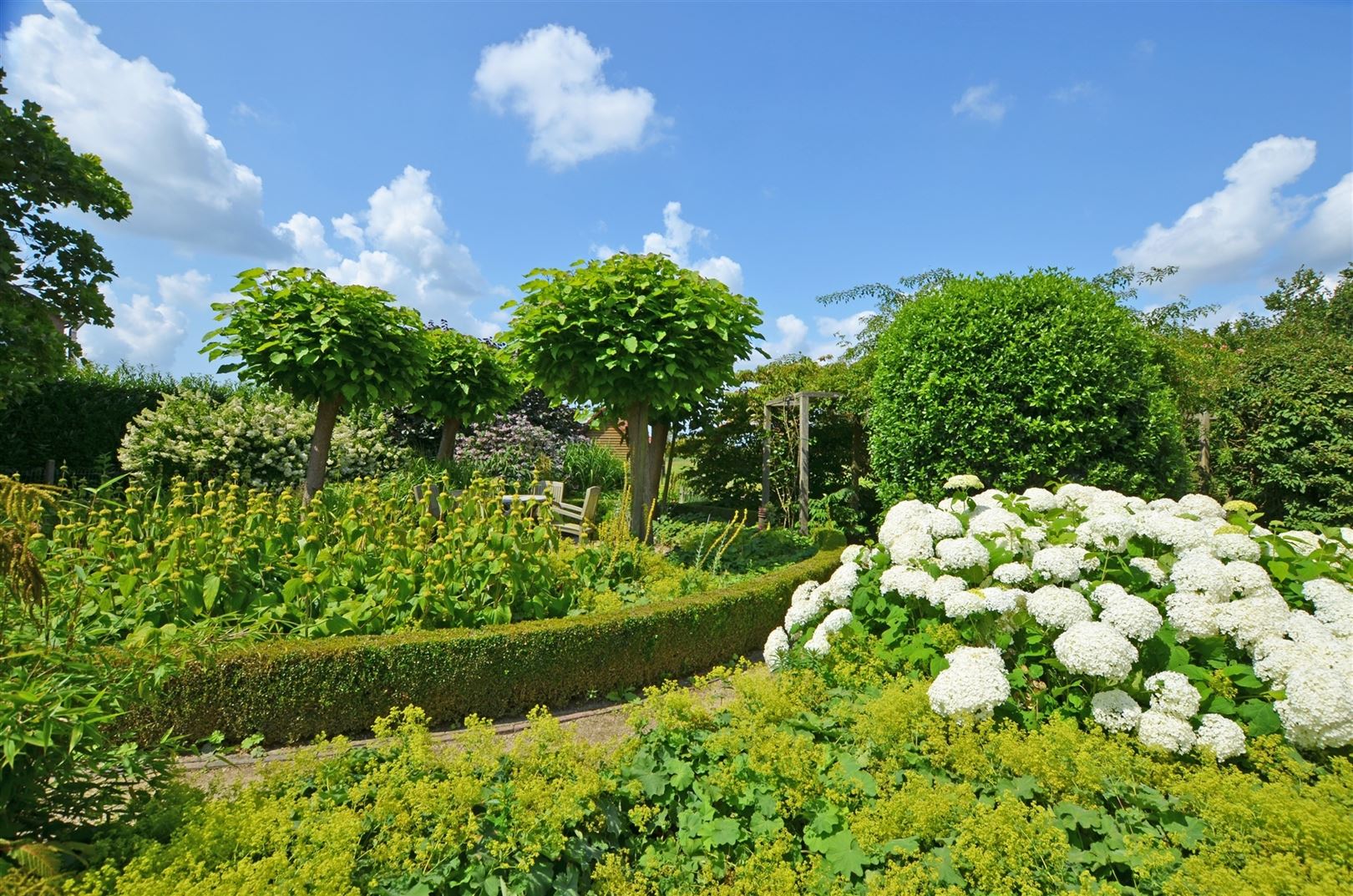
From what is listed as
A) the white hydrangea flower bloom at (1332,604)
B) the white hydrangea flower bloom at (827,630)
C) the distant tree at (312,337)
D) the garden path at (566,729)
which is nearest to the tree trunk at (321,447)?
the distant tree at (312,337)

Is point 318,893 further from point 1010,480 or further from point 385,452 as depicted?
point 385,452

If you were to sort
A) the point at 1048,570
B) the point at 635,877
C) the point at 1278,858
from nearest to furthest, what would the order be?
the point at 1278,858 → the point at 635,877 → the point at 1048,570

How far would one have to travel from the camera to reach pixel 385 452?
12.2 meters

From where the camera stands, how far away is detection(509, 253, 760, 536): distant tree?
254 inches

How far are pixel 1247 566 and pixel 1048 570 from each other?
0.85 m

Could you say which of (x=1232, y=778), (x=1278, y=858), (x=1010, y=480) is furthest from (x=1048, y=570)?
(x=1010, y=480)

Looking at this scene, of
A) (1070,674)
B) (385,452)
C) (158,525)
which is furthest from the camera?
(385,452)

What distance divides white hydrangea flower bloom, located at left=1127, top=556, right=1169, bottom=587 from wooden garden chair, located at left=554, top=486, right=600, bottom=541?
4467mm

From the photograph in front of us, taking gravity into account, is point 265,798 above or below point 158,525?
below

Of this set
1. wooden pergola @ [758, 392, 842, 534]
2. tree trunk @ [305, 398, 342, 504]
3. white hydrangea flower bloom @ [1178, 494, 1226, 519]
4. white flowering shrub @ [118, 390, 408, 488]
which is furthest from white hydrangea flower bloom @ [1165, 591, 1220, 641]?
white flowering shrub @ [118, 390, 408, 488]

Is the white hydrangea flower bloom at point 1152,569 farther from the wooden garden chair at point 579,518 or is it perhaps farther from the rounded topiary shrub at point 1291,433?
the rounded topiary shrub at point 1291,433

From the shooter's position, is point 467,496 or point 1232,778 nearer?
point 1232,778

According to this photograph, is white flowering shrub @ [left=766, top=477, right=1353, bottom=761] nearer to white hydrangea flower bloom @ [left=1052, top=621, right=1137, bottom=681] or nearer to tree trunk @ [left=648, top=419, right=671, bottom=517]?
white hydrangea flower bloom @ [left=1052, top=621, right=1137, bottom=681]

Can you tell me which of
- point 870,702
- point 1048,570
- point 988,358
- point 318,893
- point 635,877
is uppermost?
point 988,358
